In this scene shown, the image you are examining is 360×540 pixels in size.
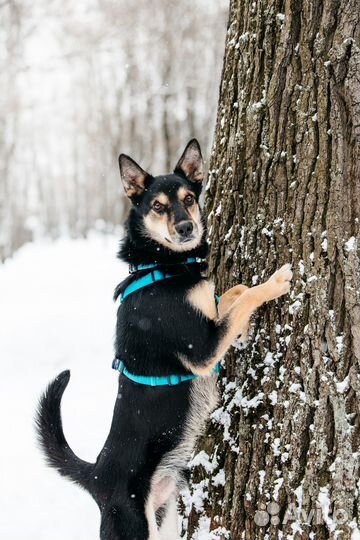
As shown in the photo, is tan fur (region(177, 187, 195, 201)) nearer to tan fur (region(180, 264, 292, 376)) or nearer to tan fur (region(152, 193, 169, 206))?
tan fur (region(152, 193, 169, 206))

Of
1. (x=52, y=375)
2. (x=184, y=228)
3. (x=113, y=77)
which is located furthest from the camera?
(x=113, y=77)

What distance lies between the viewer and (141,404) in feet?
10.8

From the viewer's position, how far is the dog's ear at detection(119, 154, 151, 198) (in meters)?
3.76

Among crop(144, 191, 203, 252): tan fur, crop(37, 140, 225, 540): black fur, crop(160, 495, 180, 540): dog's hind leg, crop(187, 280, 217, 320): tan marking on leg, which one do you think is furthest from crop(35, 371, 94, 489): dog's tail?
crop(144, 191, 203, 252): tan fur

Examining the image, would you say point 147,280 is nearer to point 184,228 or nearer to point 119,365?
point 184,228

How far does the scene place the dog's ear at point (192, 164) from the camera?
3.83 m

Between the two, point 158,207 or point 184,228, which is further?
point 158,207

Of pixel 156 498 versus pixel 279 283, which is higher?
pixel 279 283

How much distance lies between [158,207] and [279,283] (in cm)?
102

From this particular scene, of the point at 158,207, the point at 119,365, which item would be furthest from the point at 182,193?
the point at 119,365

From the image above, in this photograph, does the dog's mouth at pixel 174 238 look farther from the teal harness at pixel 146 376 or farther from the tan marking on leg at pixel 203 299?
the tan marking on leg at pixel 203 299

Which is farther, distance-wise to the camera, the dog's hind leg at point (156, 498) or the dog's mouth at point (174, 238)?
the dog's mouth at point (174, 238)

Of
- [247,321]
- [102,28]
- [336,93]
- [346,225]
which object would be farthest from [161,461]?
[102,28]

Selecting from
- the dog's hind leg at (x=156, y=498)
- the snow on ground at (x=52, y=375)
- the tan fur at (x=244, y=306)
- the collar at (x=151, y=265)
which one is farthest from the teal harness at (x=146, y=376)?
the snow on ground at (x=52, y=375)
